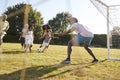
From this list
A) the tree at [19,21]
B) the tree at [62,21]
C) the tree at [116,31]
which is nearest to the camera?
the tree at [116,31]

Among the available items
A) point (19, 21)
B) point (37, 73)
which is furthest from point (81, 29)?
point (19, 21)

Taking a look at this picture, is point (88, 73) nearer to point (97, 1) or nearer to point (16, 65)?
point (16, 65)

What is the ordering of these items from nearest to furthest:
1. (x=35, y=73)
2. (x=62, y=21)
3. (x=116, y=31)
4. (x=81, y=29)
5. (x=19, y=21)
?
1. (x=35, y=73)
2. (x=81, y=29)
3. (x=116, y=31)
4. (x=62, y=21)
5. (x=19, y=21)

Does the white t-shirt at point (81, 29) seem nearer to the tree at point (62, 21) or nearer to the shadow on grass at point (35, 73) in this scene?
the tree at point (62, 21)

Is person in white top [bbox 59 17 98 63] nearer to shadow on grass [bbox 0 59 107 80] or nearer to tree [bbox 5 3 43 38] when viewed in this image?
shadow on grass [bbox 0 59 107 80]

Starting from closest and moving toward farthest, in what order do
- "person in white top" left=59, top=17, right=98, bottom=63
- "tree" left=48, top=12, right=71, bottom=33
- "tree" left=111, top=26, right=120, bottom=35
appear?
"person in white top" left=59, top=17, right=98, bottom=63 < "tree" left=111, top=26, right=120, bottom=35 < "tree" left=48, top=12, right=71, bottom=33

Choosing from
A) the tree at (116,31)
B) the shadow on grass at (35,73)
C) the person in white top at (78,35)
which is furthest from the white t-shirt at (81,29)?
the tree at (116,31)

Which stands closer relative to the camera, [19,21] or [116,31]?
[116,31]

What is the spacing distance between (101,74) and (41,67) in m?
1.84

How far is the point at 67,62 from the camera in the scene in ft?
36.2

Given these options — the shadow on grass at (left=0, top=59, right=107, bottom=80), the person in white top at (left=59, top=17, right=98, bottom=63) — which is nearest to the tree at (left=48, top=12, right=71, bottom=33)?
the person in white top at (left=59, top=17, right=98, bottom=63)

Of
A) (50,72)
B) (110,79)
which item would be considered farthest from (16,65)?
(110,79)

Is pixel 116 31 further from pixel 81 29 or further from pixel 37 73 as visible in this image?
pixel 37 73

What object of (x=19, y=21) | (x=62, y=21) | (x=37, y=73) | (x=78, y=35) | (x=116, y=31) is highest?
(x=19, y=21)
